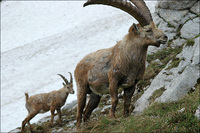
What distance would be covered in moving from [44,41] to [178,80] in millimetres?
21860

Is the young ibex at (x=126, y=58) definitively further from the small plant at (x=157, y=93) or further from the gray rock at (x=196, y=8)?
the gray rock at (x=196, y=8)

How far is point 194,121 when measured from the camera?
177 inches

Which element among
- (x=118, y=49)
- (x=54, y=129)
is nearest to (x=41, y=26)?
(x=54, y=129)

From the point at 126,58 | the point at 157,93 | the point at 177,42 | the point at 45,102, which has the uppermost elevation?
the point at 126,58

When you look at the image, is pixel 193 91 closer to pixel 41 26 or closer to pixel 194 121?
pixel 194 121

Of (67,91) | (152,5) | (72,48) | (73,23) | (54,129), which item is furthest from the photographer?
(73,23)

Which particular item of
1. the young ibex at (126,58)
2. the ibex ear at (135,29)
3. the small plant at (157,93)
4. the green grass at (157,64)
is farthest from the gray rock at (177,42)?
the ibex ear at (135,29)

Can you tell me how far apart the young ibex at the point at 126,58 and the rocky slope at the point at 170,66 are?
1746 millimetres

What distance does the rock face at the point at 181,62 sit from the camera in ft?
26.3

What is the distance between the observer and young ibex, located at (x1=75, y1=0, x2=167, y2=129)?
237 inches

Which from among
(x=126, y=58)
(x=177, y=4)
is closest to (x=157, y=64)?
(x=177, y=4)

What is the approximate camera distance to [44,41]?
2792 cm

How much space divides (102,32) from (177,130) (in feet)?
76.3

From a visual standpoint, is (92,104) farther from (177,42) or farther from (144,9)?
(177,42)
